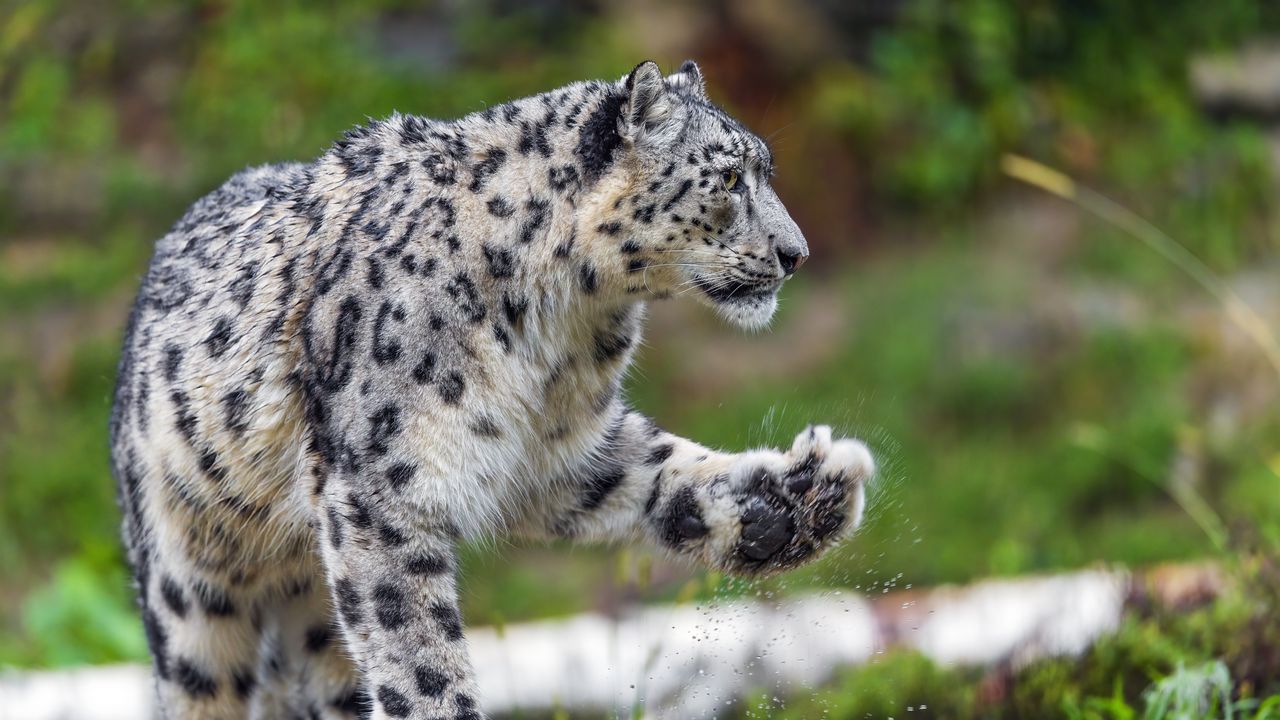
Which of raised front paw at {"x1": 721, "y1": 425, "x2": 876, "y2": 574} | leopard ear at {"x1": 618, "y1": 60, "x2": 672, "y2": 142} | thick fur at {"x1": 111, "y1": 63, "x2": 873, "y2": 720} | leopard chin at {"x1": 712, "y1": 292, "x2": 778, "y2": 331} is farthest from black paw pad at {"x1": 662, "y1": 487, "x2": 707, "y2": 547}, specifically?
leopard ear at {"x1": 618, "y1": 60, "x2": 672, "y2": 142}

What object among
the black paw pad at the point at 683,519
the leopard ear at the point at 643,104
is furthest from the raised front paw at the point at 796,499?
the leopard ear at the point at 643,104

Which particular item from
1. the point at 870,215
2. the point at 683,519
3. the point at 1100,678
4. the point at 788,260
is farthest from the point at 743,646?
the point at 870,215

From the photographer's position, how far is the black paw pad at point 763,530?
4.73 meters

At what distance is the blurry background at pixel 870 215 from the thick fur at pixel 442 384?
395 cm

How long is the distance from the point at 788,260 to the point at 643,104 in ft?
2.12

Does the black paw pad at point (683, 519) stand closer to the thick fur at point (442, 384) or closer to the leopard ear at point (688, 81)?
the thick fur at point (442, 384)

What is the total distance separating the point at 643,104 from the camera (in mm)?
4664

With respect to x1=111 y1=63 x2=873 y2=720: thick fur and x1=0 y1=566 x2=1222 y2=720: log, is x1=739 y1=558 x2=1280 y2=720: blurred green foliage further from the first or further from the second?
x1=111 y1=63 x2=873 y2=720: thick fur

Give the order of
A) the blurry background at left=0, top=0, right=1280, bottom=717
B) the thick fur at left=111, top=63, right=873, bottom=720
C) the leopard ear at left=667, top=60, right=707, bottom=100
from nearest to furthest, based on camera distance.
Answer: the thick fur at left=111, top=63, right=873, bottom=720, the leopard ear at left=667, top=60, right=707, bottom=100, the blurry background at left=0, top=0, right=1280, bottom=717

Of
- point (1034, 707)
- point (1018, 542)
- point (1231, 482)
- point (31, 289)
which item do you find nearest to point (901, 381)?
point (1018, 542)

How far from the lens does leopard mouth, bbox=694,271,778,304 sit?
4.71m

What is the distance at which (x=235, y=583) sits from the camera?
5289 mm

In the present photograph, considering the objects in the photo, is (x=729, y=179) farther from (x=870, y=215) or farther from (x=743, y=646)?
(x=870, y=215)

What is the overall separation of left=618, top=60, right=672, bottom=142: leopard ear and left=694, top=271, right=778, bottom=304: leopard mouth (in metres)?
0.48
